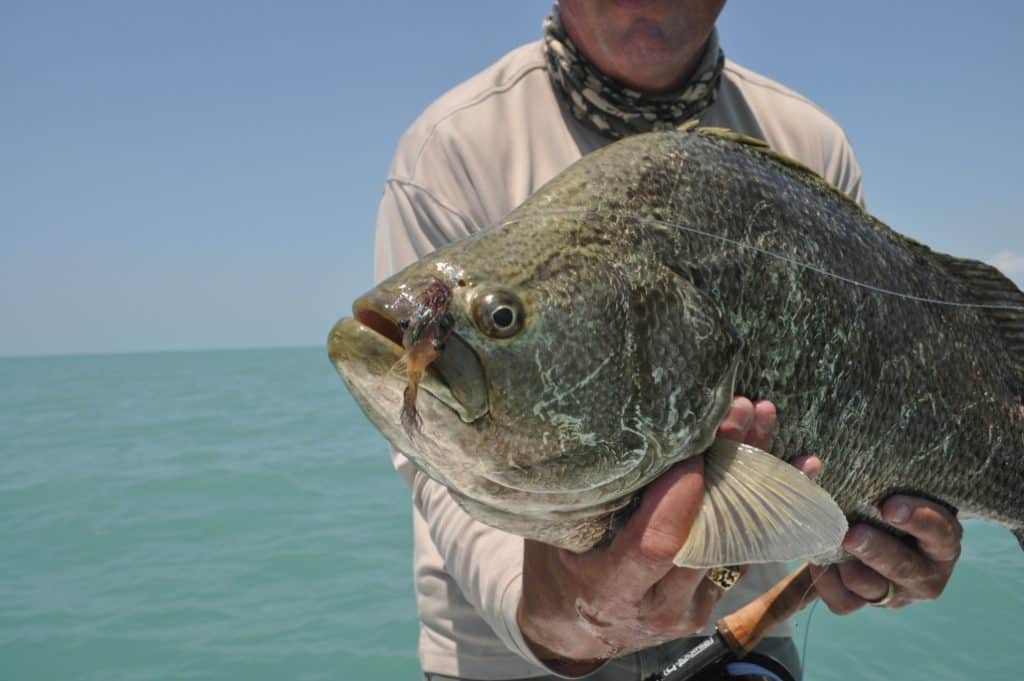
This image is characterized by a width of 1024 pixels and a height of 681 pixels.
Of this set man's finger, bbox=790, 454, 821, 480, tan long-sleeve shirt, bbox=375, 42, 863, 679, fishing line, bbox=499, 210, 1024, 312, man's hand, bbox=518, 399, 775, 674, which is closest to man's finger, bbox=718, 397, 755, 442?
man's hand, bbox=518, 399, 775, 674

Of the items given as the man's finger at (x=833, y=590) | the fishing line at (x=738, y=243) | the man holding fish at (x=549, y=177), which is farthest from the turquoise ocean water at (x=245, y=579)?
the fishing line at (x=738, y=243)

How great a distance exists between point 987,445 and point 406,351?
1.51 metres

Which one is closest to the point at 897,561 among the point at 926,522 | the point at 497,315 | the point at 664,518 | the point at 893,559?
the point at 893,559

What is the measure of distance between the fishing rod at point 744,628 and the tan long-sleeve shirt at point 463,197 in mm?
139

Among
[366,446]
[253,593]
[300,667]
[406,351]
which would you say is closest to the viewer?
[406,351]

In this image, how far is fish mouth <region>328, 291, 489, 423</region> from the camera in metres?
1.30

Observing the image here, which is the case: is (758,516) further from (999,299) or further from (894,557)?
(999,299)

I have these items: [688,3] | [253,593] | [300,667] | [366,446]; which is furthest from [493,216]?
[366,446]

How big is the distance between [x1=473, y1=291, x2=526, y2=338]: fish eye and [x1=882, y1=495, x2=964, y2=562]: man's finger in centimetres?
108

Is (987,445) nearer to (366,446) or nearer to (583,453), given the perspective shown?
(583,453)

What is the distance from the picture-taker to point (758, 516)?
1.51 m

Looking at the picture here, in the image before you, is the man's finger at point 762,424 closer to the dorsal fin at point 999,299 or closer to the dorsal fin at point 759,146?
the dorsal fin at point 759,146

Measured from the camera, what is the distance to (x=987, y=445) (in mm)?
2053

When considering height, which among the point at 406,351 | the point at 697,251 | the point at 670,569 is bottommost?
the point at 670,569
